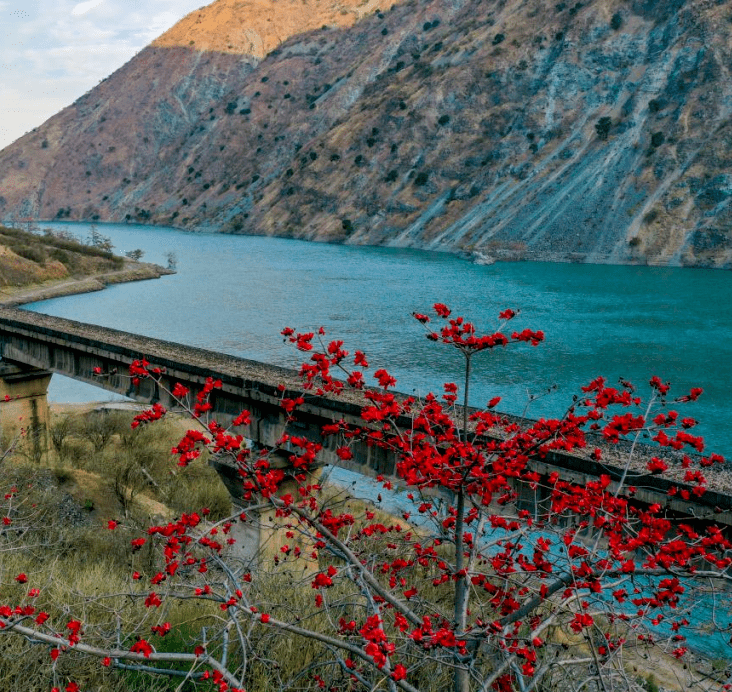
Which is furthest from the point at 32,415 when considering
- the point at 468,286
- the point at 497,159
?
the point at 497,159

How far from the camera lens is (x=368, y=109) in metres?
161

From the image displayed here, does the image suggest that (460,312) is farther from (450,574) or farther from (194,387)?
(450,574)

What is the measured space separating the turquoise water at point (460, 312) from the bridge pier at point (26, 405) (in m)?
19.3

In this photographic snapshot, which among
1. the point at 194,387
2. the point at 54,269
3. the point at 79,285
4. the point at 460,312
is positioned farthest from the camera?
the point at 54,269

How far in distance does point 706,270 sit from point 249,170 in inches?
4802

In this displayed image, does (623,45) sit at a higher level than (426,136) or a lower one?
higher

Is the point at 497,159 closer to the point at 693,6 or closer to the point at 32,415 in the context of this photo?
the point at 693,6

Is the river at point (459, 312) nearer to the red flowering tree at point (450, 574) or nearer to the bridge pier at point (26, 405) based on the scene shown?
the bridge pier at point (26, 405)

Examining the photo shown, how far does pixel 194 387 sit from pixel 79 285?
7795 centimetres

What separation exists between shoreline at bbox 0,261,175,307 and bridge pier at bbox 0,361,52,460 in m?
46.4

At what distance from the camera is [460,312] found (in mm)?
67375

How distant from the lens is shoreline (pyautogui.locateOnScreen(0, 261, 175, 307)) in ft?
268

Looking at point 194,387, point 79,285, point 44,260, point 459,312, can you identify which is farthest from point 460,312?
point 44,260

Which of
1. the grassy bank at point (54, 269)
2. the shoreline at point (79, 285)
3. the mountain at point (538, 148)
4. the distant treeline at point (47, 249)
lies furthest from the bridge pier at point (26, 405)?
the mountain at point (538, 148)
